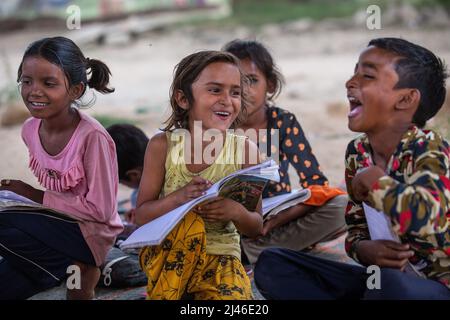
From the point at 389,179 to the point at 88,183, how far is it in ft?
4.21

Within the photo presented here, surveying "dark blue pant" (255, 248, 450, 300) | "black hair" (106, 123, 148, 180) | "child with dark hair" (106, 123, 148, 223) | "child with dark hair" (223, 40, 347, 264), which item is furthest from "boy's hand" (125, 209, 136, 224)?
"dark blue pant" (255, 248, 450, 300)

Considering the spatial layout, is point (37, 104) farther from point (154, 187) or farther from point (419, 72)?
point (419, 72)

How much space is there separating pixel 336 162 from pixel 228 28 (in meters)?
8.51

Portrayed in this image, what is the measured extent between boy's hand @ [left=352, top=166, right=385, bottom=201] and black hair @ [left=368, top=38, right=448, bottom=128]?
35 cm

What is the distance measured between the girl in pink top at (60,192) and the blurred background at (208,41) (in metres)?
2.43

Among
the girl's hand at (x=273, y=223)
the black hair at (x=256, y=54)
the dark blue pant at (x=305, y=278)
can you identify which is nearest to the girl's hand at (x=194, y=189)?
the dark blue pant at (x=305, y=278)

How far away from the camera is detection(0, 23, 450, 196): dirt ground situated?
22.5ft

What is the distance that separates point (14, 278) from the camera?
3104 millimetres

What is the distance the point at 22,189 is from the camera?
3102mm

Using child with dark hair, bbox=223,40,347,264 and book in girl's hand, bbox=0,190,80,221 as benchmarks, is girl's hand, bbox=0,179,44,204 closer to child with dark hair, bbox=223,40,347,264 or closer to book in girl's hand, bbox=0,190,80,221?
book in girl's hand, bbox=0,190,80,221

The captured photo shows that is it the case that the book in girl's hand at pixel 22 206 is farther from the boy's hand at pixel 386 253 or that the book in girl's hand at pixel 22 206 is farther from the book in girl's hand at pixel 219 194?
the boy's hand at pixel 386 253

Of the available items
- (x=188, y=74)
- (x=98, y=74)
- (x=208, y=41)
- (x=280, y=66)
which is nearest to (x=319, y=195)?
(x=188, y=74)
